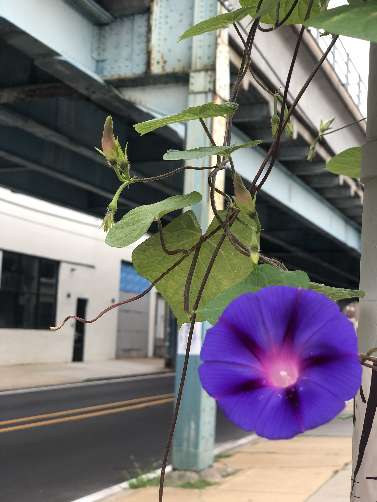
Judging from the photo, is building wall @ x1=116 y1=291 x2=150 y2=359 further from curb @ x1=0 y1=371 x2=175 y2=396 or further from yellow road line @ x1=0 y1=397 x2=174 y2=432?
yellow road line @ x1=0 y1=397 x2=174 y2=432

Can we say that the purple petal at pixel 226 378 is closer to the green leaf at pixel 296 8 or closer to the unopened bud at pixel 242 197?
the unopened bud at pixel 242 197

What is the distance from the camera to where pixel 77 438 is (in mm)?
8398

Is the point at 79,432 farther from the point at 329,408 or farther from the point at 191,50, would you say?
the point at 329,408

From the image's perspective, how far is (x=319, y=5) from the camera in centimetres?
63

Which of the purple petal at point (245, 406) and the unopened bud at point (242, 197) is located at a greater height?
the unopened bud at point (242, 197)

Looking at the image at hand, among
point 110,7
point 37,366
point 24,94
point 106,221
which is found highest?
point 110,7

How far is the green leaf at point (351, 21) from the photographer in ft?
1.17

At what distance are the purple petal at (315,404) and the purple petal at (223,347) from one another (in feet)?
0.13

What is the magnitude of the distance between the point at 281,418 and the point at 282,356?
0.04m

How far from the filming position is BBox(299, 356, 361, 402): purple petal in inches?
12.2

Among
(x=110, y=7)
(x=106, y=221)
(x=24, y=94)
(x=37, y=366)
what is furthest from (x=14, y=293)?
(x=106, y=221)

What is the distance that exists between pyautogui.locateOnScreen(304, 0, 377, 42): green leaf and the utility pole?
9.0 inches

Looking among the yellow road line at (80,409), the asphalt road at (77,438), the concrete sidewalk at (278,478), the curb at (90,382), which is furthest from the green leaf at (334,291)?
the curb at (90,382)

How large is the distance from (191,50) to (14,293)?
1470 cm
